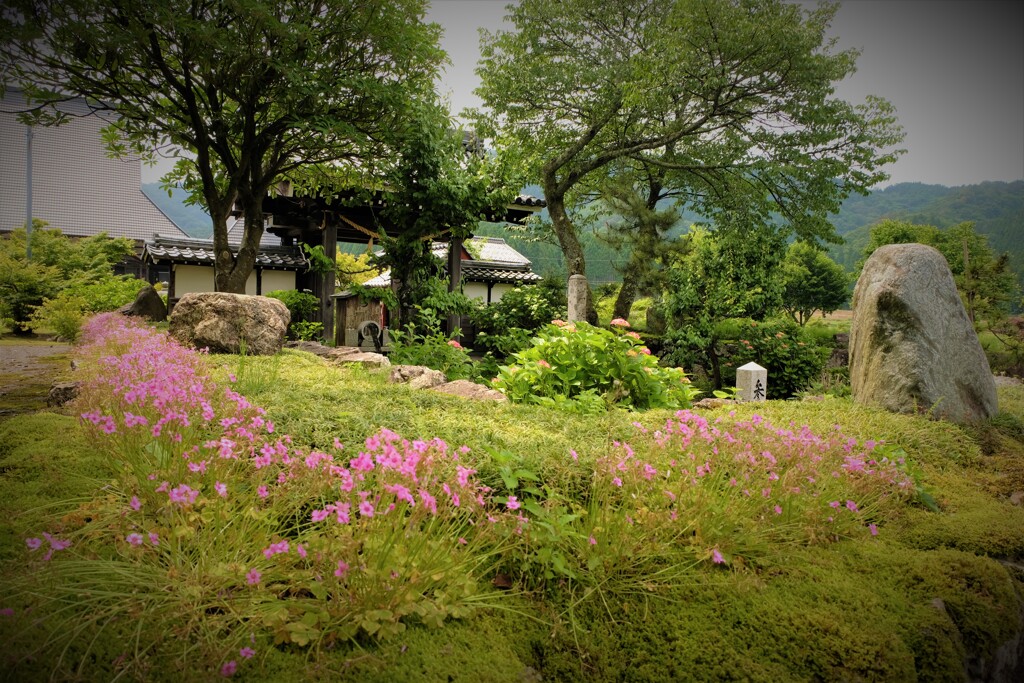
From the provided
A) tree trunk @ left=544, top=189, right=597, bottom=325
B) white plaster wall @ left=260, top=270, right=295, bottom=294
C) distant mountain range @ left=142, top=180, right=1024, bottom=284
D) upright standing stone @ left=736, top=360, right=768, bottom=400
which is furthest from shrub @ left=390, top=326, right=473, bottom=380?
white plaster wall @ left=260, top=270, right=295, bottom=294

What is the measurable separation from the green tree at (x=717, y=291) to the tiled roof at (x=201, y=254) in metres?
10.5

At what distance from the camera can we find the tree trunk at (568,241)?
44.2 feet

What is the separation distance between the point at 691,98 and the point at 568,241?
429cm

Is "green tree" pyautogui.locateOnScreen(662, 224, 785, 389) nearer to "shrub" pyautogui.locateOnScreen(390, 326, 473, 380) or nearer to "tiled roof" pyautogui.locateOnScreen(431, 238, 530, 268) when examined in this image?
"shrub" pyautogui.locateOnScreen(390, 326, 473, 380)

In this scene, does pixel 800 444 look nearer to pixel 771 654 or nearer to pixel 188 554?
pixel 771 654

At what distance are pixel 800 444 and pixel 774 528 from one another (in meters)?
0.85

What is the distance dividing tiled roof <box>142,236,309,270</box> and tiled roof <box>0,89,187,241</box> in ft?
3.57

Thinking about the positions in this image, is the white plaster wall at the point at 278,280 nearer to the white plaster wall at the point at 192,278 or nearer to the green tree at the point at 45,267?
the white plaster wall at the point at 192,278

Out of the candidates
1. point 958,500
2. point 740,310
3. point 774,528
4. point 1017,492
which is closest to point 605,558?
point 774,528

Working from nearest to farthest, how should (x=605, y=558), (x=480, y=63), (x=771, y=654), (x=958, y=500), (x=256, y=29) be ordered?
(x=771, y=654), (x=605, y=558), (x=958, y=500), (x=256, y=29), (x=480, y=63)

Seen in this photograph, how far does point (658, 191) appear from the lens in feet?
58.4

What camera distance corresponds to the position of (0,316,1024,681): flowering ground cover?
65.1 inches

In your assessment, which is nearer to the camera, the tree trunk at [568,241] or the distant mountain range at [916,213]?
the tree trunk at [568,241]

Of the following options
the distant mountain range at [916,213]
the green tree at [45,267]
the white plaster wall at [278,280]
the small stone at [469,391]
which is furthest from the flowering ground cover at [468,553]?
the white plaster wall at [278,280]
